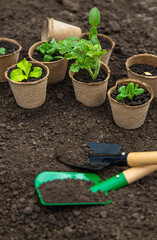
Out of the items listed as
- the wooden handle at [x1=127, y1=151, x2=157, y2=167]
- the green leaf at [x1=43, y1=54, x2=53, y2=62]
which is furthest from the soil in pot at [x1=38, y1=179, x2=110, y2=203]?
the green leaf at [x1=43, y1=54, x2=53, y2=62]

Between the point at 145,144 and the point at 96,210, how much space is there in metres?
0.89

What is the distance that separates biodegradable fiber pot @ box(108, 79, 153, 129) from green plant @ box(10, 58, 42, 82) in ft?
2.53

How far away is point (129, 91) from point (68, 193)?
3.79 ft

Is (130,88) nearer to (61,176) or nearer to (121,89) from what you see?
(121,89)

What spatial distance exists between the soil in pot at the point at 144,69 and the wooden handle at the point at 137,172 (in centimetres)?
118

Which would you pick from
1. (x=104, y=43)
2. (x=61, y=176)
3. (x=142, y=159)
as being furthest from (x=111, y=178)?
(x=104, y=43)

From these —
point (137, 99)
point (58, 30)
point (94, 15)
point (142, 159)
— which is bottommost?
point (142, 159)

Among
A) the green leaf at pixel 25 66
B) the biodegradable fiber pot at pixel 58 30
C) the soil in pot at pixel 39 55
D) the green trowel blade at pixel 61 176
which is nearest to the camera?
the green trowel blade at pixel 61 176

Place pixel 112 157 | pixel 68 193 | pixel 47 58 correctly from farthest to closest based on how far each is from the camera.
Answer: pixel 47 58
pixel 112 157
pixel 68 193

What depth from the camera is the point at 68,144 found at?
3.03 metres

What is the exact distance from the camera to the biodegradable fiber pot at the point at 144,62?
3314 millimetres

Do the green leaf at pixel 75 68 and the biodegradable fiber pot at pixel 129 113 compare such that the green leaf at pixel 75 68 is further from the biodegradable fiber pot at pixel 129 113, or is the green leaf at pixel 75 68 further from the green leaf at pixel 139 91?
the green leaf at pixel 139 91

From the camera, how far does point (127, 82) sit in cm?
329

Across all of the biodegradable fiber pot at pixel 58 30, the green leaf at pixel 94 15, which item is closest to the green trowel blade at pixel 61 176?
the green leaf at pixel 94 15
